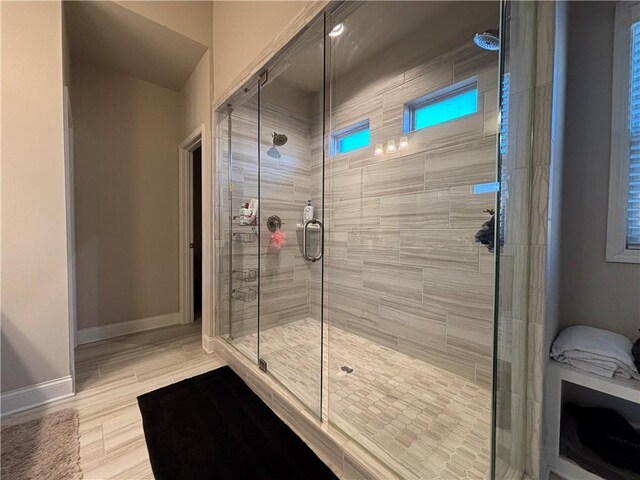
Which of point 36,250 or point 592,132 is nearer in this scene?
point 592,132

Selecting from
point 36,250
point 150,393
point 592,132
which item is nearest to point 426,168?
point 592,132

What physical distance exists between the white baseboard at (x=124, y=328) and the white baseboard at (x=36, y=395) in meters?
1.03

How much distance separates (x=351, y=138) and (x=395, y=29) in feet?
2.95

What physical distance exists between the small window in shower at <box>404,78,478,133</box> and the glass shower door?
863 millimetres

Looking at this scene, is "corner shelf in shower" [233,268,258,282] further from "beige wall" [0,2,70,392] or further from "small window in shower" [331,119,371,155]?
"small window in shower" [331,119,371,155]

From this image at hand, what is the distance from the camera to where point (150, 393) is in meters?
1.84

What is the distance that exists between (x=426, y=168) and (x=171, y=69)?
271 centimetres

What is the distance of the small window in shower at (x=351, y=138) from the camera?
254cm

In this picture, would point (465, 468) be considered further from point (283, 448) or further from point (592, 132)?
point (592, 132)

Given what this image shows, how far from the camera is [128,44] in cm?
238

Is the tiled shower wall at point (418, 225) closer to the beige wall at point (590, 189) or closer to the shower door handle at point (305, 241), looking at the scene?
the shower door handle at point (305, 241)

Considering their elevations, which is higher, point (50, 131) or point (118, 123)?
point (118, 123)

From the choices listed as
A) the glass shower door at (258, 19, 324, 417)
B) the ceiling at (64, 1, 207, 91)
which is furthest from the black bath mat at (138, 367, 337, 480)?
the ceiling at (64, 1, 207, 91)

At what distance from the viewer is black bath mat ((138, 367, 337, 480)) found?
126 cm
